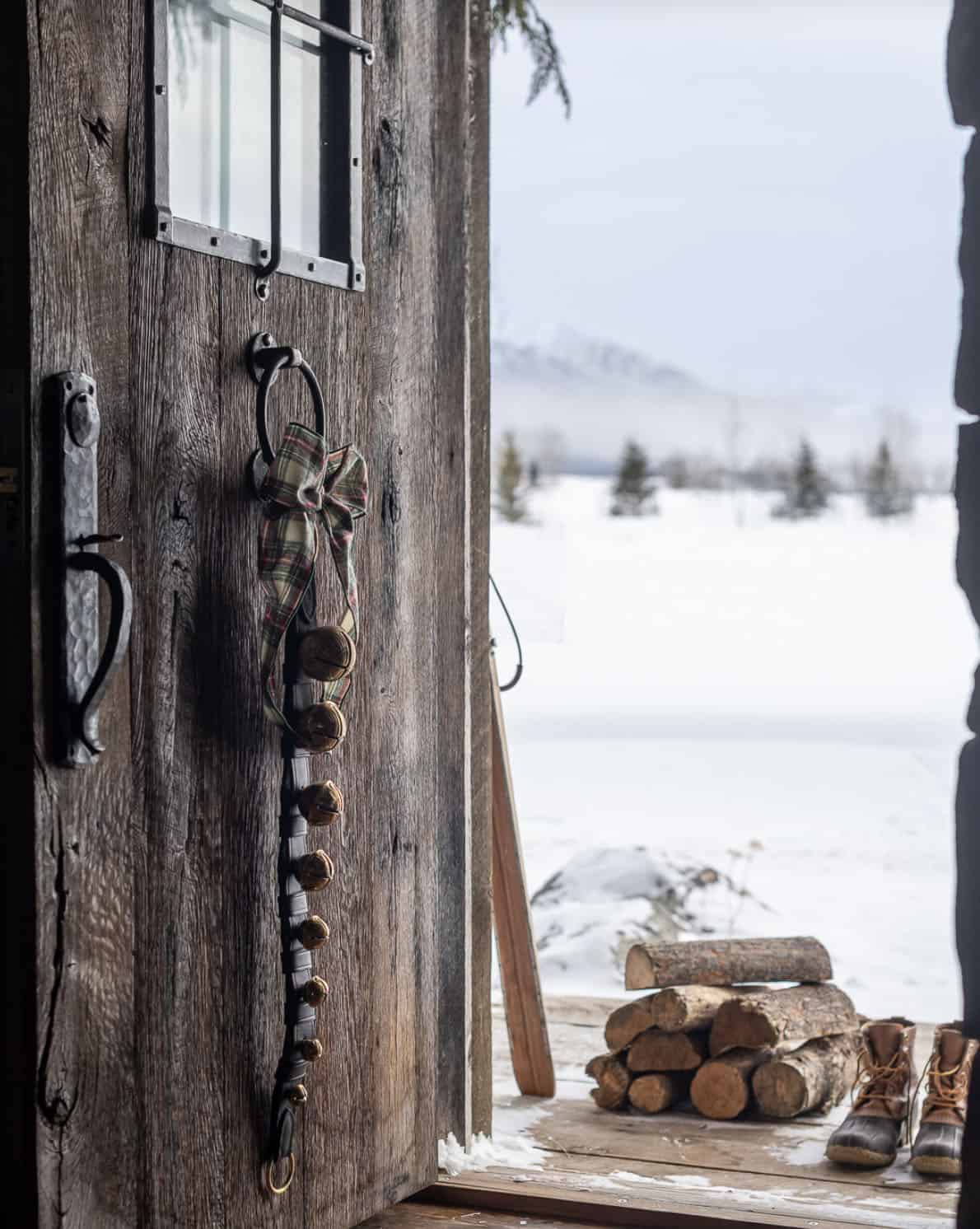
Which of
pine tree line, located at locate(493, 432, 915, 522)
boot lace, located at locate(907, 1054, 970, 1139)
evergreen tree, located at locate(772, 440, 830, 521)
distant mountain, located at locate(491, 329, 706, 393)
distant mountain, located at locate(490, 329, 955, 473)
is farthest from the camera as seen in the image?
evergreen tree, located at locate(772, 440, 830, 521)

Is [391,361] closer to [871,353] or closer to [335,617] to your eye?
[335,617]

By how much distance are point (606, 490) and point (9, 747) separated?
28.3ft

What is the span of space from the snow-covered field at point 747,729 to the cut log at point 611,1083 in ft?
3.54

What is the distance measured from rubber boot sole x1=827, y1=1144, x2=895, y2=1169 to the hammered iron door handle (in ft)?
5.76

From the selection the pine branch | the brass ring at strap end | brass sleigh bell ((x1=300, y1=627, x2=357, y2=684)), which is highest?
the pine branch

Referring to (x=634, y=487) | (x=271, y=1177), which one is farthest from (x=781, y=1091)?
(x=634, y=487)

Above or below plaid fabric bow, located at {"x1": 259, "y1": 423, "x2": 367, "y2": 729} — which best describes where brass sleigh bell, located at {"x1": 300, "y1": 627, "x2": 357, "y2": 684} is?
below

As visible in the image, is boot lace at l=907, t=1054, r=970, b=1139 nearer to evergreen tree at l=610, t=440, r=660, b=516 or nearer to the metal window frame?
the metal window frame

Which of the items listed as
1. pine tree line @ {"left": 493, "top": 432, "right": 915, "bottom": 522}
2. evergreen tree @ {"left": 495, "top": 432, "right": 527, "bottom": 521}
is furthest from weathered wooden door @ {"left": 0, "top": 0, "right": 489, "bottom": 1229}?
pine tree line @ {"left": 493, "top": 432, "right": 915, "bottom": 522}

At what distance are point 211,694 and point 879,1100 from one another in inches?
67.2

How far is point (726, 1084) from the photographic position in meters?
3.08

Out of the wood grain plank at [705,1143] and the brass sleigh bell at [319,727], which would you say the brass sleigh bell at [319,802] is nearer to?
the brass sleigh bell at [319,727]

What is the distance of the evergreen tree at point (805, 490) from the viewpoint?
33.1ft

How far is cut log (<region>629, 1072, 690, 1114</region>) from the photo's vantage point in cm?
312
